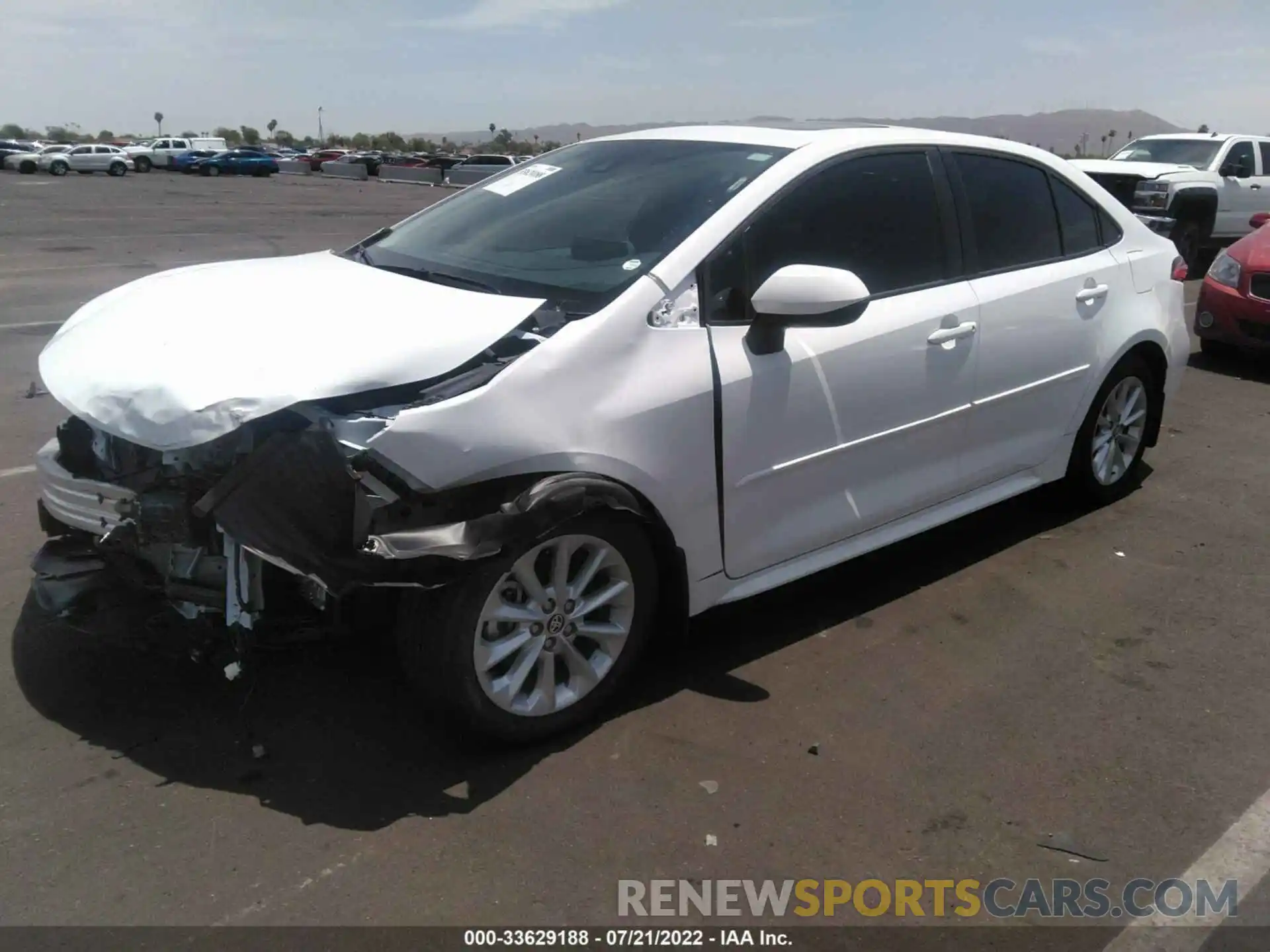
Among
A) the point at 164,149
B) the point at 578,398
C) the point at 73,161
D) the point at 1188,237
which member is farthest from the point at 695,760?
the point at 164,149

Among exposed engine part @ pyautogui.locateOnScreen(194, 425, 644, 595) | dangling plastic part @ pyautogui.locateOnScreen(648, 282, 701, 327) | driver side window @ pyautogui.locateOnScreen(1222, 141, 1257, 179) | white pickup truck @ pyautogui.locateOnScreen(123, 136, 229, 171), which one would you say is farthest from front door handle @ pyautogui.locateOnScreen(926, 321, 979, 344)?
white pickup truck @ pyautogui.locateOnScreen(123, 136, 229, 171)

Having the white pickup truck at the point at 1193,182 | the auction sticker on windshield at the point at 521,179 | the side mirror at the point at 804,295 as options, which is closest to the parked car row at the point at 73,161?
the white pickup truck at the point at 1193,182

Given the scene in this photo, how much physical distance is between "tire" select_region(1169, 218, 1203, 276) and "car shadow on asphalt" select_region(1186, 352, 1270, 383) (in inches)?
198

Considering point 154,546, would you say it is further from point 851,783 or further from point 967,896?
point 967,896

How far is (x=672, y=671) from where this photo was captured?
12.3ft

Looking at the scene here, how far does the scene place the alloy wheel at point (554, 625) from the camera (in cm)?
307

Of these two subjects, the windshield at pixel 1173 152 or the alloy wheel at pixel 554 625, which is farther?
the windshield at pixel 1173 152

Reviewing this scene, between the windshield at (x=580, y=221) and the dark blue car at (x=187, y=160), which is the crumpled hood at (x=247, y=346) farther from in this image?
the dark blue car at (x=187, y=160)

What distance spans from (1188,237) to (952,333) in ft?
40.5

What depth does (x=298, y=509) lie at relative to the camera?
2.81 metres

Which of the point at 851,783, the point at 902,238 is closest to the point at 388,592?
the point at 851,783

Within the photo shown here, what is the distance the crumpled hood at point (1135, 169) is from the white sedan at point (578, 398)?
439 inches

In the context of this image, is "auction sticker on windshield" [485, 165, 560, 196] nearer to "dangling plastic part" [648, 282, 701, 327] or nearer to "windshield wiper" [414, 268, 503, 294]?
"windshield wiper" [414, 268, 503, 294]

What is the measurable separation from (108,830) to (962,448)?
324 centimetres
